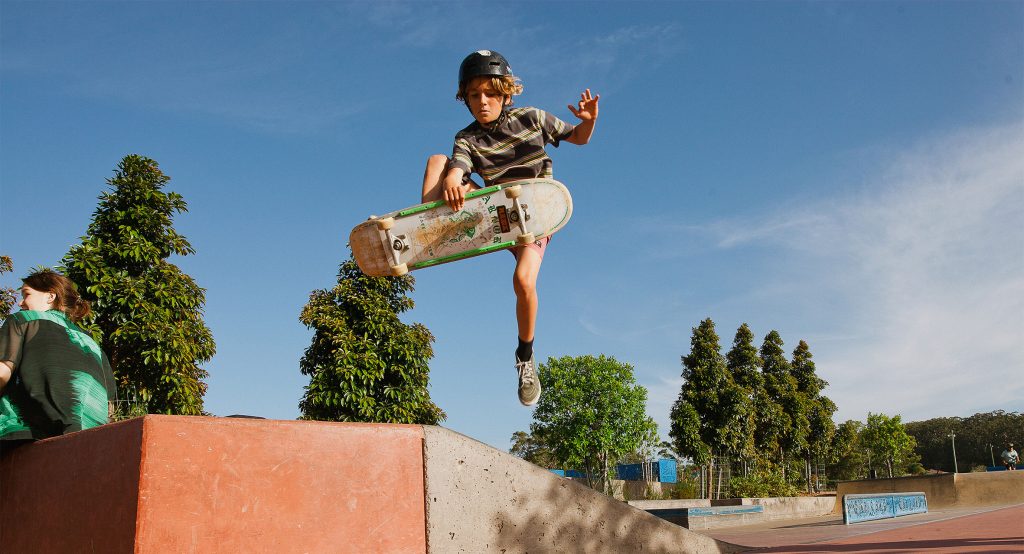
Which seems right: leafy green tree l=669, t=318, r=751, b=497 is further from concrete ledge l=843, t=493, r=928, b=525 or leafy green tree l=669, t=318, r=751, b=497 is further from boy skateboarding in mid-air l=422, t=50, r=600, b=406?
boy skateboarding in mid-air l=422, t=50, r=600, b=406

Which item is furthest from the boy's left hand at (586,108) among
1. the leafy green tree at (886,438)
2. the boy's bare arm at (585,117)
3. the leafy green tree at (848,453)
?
the leafy green tree at (886,438)

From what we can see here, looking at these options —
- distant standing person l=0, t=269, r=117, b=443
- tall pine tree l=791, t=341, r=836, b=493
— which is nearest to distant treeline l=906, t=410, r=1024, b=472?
tall pine tree l=791, t=341, r=836, b=493

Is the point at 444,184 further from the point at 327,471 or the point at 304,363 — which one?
the point at 304,363

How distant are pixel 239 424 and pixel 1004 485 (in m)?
29.2

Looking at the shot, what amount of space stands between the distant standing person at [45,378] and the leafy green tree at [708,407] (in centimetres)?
2833

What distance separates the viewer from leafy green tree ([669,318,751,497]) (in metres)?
29.6

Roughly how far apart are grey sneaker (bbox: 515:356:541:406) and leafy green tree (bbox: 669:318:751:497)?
87.7ft

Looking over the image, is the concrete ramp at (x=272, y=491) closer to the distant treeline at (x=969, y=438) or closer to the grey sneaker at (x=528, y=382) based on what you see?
the grey sneaker at (x=528, y=382)

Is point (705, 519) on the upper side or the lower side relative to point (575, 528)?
lower

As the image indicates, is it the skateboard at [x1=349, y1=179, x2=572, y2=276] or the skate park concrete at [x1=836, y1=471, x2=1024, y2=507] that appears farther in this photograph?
A: the skate park concrete at [x1=836, y1=471, x2=1024, y2=507]

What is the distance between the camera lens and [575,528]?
12.4 feet

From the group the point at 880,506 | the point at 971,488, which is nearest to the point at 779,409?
the point at 971,488

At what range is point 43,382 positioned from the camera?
340 centimetres

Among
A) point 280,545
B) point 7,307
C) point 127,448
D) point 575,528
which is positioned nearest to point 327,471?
point 280,545
